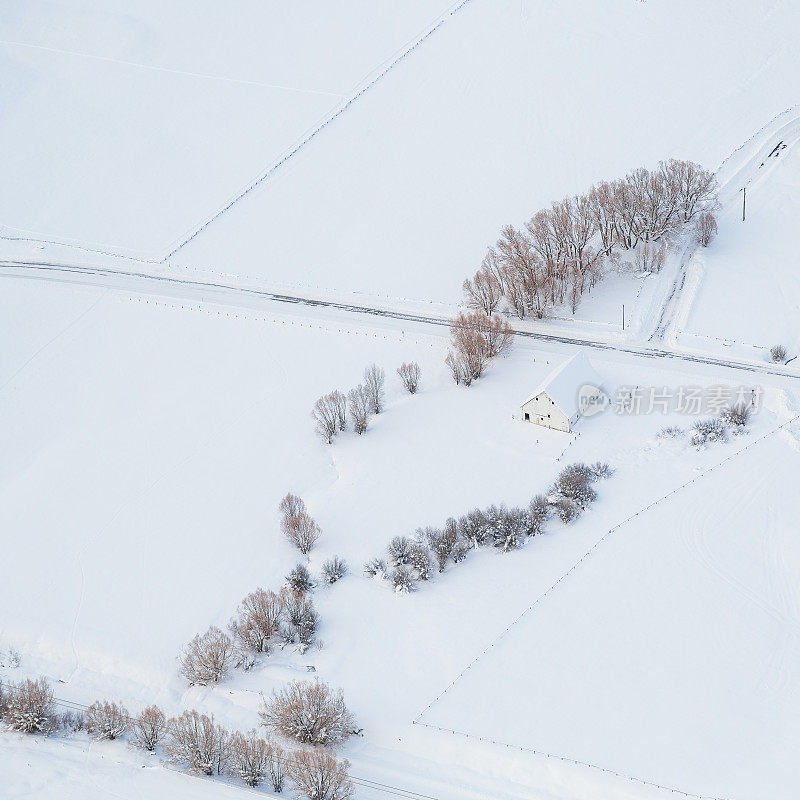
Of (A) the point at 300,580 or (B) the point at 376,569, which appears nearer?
(A) the point at 300,580

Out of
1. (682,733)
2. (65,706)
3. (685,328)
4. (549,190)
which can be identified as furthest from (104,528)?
Answer: (549,190)

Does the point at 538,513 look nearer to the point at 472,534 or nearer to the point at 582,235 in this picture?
the point at 472,534

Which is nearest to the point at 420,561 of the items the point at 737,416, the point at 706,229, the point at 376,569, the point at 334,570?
the point at 376,569

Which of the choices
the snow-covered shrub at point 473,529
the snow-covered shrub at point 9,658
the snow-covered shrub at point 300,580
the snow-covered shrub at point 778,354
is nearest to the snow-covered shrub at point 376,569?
the snow-covered shrub at point 300,580

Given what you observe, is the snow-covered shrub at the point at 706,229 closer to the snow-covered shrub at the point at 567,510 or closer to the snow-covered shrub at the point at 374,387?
the snow-covered shrub at the point at 374,387

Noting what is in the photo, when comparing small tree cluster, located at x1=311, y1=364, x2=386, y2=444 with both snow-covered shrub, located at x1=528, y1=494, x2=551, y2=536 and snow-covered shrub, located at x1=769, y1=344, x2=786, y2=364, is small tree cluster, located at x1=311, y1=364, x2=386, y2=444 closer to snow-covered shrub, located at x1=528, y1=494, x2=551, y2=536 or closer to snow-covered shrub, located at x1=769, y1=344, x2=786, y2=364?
snow-covered shrub, located at x1=528, y1=494, x2=551, y2=536

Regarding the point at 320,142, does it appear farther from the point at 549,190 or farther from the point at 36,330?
the point at 36,330
